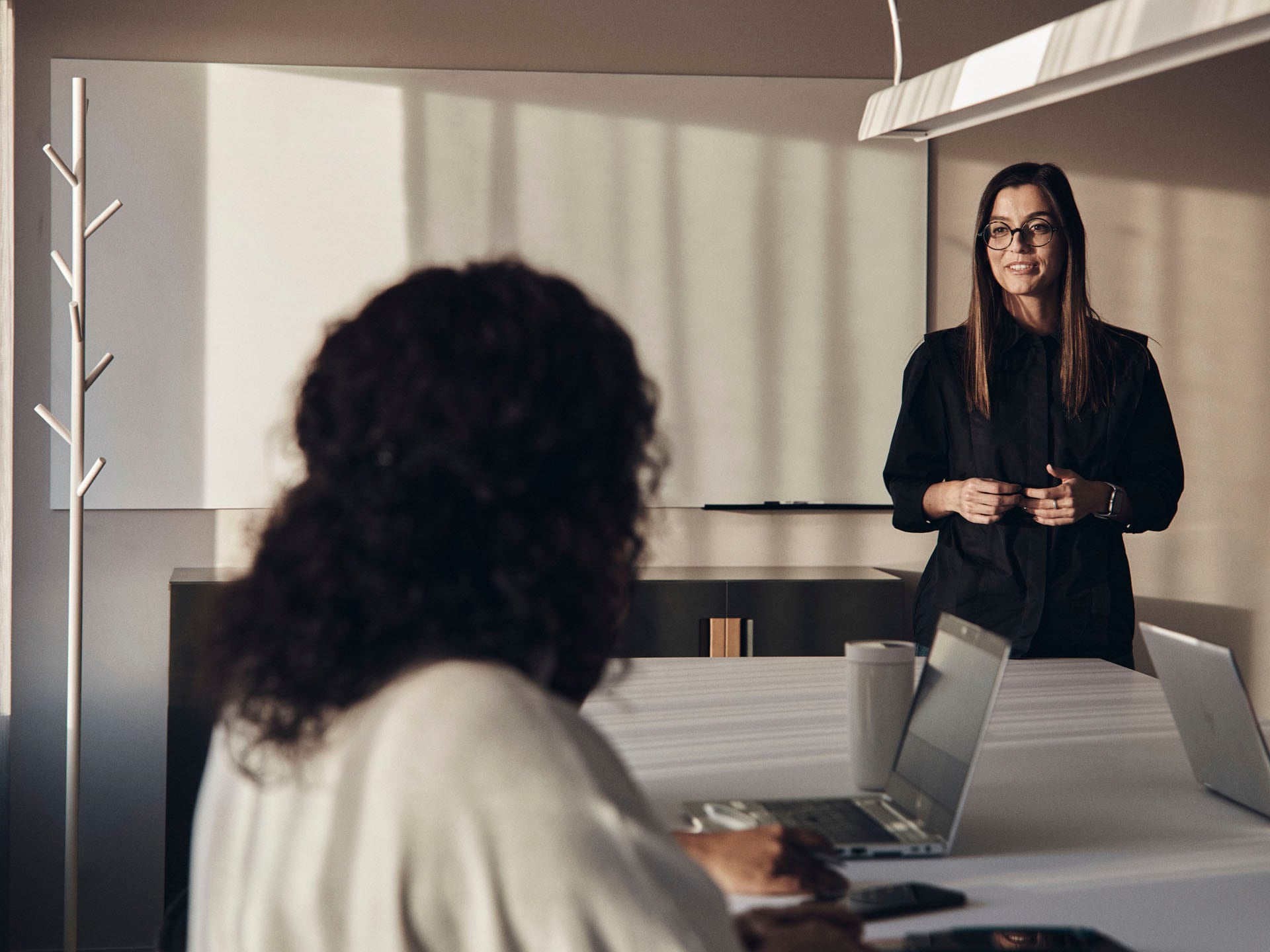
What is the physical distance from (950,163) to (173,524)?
8.70 ft

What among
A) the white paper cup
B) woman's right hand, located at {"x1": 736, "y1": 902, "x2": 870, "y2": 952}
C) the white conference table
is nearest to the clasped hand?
the white conference table

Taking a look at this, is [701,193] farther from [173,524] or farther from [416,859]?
[416,859]

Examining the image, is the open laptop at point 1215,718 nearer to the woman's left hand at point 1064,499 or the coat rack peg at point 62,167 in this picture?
the woman's left hand at point 1064,499

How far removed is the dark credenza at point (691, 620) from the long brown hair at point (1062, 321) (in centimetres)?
114

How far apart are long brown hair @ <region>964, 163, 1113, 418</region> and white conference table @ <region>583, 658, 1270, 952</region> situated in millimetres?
546

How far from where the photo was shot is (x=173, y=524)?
3760mm

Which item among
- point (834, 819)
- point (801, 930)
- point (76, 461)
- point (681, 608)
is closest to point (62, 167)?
point (76, 461)

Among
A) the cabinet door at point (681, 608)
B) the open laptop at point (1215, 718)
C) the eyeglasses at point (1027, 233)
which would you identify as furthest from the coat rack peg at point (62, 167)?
the open laptop at point (1215, 718)

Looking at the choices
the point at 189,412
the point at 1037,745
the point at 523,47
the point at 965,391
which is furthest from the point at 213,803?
the point at 523,47

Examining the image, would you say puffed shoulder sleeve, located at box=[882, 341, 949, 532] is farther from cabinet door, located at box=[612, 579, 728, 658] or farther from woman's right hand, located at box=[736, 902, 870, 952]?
woman's right hand, located at box=[736, 902, 870, 952]

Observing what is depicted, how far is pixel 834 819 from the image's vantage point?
1.43 m

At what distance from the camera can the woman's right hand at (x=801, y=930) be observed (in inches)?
38.5

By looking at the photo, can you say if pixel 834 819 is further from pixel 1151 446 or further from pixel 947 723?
pixel 1151 446

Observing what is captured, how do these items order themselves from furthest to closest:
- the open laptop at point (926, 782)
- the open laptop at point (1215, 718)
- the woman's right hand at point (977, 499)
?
the woman's right hand at point (977, 499) → the open laptop at point (1215, 718) → the open laptop at point (926, 782)
